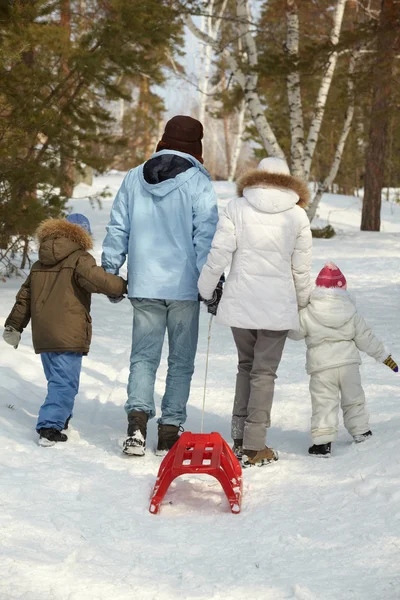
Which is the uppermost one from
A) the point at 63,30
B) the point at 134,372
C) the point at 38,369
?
the point at 63,30

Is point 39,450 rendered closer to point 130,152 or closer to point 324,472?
point 324,472

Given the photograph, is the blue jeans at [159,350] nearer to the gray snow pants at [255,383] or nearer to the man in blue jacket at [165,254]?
the man in blue jacket at [165,254]

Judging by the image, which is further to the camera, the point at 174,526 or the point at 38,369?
the point at 38,369

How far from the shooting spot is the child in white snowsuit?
16.0ft

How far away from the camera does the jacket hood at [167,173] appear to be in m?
4.86

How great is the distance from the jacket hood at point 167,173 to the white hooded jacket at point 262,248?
0.39 m

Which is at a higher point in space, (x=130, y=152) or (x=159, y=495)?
(x=130, y=152)

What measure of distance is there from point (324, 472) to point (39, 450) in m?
1.74

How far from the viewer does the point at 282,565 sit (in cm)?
330

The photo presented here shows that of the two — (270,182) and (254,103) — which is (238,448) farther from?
(254,103)

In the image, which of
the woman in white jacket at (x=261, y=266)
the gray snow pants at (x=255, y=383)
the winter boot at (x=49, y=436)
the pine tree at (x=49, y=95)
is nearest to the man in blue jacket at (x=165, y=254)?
the woman in white jacket at (x=261, y=266)

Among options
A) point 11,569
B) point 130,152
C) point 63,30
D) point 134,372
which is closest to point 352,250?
point 63,30

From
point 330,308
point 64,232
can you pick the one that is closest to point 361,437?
point 330,308

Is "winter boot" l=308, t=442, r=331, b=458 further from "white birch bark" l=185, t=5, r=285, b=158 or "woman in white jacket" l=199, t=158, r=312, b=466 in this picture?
"white birch bark" l=185, t=5, r=285, b=158
